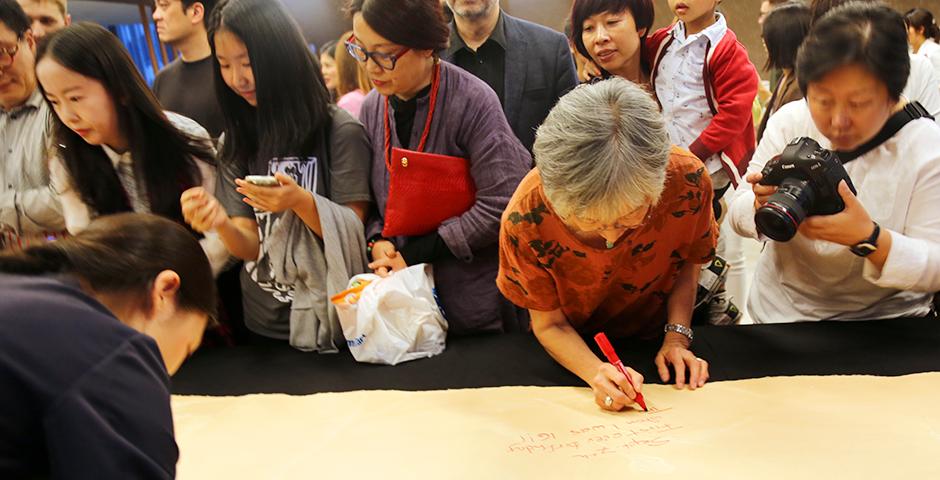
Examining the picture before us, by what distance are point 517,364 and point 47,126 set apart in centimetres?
151

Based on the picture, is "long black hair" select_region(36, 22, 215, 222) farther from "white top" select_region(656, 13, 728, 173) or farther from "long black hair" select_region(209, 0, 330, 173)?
"white top" select_region(656, 13, 728, 173)

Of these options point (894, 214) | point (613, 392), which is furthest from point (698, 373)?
point (894, 214)

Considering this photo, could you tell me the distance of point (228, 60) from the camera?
5.33 ft

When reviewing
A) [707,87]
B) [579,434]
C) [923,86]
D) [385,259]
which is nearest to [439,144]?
[385,259]

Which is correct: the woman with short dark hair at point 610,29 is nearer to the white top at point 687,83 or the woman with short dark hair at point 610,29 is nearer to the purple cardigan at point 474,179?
the white top at point 687,83

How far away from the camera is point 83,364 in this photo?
2.38 ft

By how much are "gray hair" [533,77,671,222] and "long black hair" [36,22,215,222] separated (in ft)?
3.50

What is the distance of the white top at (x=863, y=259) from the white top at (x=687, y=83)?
457 millimetres

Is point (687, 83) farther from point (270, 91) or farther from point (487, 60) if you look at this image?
point (270, 91)

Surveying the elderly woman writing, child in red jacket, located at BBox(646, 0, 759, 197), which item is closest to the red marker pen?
the elderly woman writing

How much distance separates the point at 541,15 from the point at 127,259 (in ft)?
8.37

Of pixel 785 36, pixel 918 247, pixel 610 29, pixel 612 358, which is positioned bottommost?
pixel 612 358

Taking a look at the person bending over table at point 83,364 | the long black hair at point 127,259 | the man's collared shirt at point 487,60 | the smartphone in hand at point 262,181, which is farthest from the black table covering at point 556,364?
the man's collared shirt at point 487,60

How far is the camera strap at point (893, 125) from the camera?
134 centimetres
